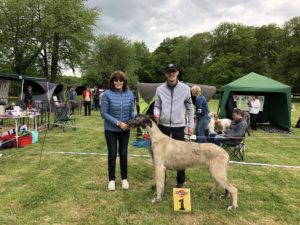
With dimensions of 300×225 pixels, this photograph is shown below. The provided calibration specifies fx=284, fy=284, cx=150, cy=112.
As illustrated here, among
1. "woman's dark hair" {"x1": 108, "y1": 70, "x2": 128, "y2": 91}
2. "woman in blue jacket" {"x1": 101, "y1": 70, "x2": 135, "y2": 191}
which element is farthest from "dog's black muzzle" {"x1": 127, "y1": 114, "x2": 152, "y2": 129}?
"woman's dark hair" {"x1": 108, "y1": 70, "x2": 128, "y2": 91}

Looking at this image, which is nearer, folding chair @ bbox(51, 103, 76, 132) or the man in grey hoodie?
the man in grey hoodie

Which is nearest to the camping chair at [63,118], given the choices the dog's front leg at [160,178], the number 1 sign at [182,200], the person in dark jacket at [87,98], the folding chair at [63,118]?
the folding chair at [63,118]

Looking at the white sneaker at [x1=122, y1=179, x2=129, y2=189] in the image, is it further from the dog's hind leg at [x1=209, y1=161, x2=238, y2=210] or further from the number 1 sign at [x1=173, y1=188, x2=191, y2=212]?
the dog's hind leg at [x1=209, y1=161, x2=238, y2=210]

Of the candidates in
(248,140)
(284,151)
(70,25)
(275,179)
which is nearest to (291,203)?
(275,179)

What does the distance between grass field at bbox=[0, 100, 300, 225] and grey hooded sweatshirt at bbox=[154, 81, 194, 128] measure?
1.16 metres

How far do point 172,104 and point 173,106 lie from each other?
3cm

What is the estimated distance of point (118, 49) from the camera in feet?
151

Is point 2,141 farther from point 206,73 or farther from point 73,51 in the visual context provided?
point 206,73

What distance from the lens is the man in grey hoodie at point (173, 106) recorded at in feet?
13.9

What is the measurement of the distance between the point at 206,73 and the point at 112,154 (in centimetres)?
4752

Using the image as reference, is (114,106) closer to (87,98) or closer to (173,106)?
(173,106)

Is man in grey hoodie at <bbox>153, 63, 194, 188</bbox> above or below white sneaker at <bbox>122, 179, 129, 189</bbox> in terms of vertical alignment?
above

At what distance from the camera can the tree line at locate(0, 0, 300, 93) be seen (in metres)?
24.8

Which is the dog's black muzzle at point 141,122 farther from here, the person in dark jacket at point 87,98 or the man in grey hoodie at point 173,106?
the person in dark jacket at point 87,98
